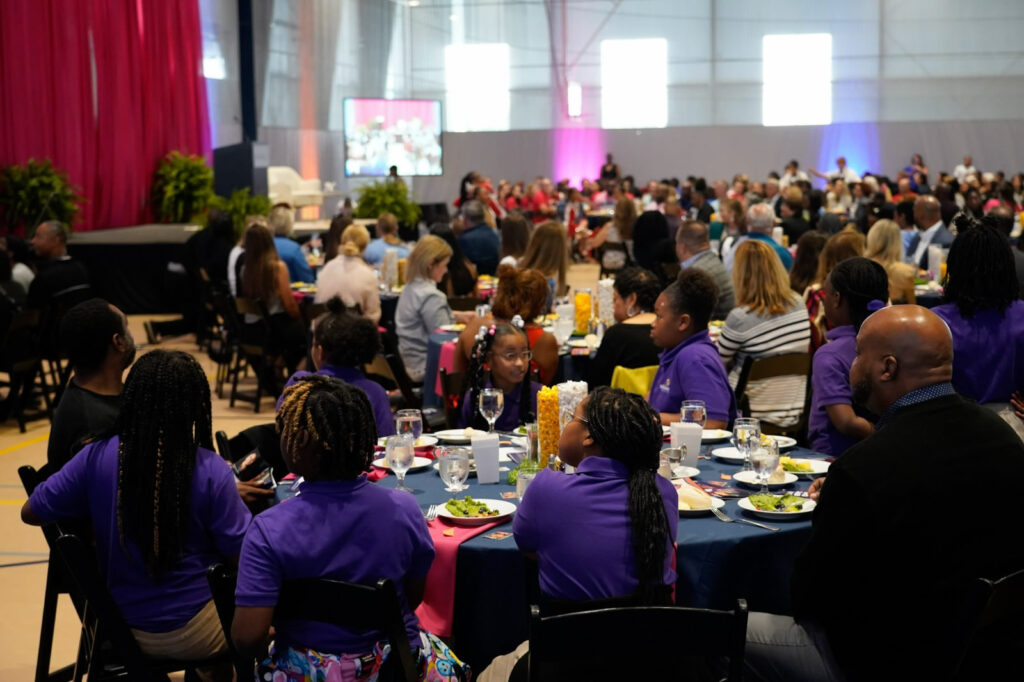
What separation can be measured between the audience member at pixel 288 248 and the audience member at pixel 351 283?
5.05ft

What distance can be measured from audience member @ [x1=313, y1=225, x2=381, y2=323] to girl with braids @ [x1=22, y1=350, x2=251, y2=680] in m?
4.97

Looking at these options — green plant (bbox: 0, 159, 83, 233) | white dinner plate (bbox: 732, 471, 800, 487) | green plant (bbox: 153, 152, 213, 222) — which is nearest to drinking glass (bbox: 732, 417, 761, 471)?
white dinner plate (bbox: 732, 471, 800, 487)

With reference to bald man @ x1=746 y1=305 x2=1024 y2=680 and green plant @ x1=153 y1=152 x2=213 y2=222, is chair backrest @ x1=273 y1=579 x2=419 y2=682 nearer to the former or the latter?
bald man @ x1=746 y1=305 x2=1024 y2=680

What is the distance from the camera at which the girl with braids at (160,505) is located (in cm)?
299

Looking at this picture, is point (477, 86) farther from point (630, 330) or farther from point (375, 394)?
point (375, 394)

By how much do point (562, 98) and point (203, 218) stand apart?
13380 millimetres

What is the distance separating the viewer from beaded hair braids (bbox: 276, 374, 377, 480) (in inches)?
106

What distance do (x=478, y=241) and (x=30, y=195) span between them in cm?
603

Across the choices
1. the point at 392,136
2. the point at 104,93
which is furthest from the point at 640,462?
the point at 392,136

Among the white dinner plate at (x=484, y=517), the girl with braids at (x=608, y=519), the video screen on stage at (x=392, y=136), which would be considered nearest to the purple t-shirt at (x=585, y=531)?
the girl with braids at (x=608, y=519)

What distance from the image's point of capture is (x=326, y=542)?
2.63m

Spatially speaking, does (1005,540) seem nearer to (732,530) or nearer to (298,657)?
(732,530)

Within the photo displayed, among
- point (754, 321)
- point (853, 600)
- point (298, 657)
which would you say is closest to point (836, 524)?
point (853, 600)

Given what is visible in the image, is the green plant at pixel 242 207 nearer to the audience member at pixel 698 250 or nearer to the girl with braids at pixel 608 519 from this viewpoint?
the audience member at pixel 698 250
